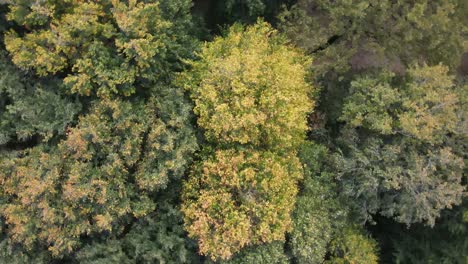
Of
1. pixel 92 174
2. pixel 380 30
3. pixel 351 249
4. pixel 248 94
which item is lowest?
pixel 351 249

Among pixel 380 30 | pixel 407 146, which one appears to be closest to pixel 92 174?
pixel 407 146

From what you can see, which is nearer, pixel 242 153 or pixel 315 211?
pixel 242 153

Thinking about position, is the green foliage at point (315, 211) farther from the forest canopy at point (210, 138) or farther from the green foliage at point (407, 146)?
the green foliage at point (407, 146)

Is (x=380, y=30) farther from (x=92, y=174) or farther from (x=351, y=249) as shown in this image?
(x=92, y=174)

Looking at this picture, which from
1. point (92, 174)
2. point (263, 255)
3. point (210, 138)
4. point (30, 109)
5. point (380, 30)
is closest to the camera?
point (92, 174)

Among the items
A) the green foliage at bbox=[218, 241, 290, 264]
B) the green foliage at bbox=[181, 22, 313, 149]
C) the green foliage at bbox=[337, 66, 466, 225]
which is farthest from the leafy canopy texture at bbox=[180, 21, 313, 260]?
the green foliage at bbox=[337, 66, 466, 225]

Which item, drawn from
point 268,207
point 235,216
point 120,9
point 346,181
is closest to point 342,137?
point 346,181

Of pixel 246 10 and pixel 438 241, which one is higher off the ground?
pixel 246 10

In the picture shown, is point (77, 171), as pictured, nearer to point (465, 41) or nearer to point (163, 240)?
point (163, 240)
